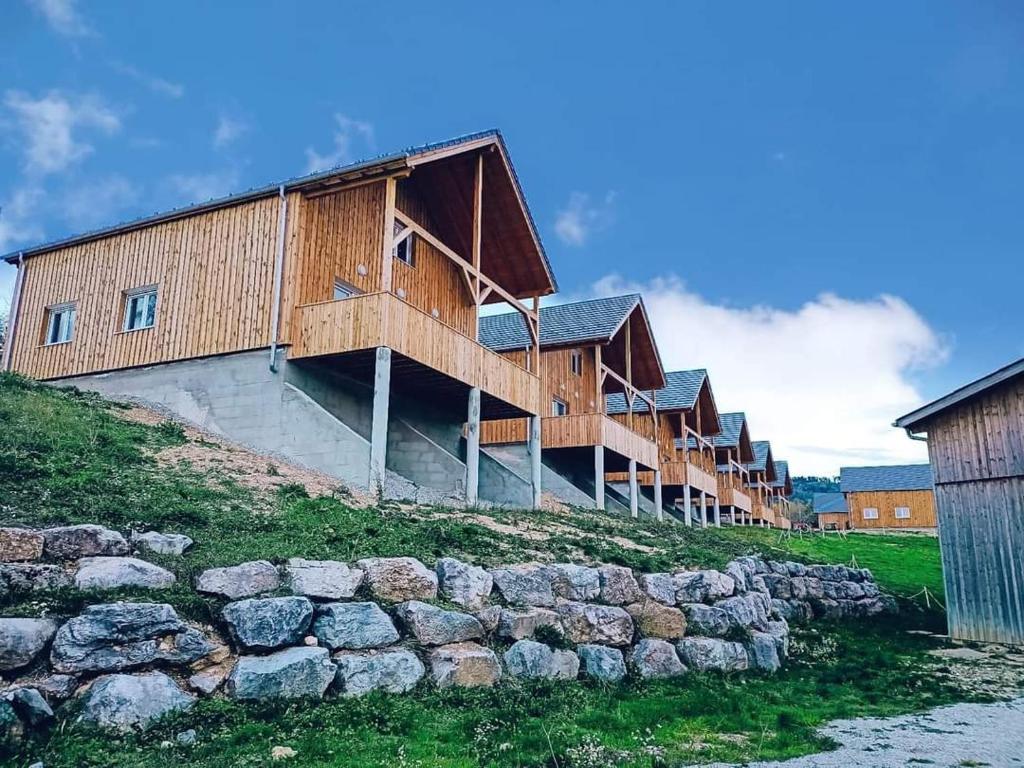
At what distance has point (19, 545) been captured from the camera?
21.5ft

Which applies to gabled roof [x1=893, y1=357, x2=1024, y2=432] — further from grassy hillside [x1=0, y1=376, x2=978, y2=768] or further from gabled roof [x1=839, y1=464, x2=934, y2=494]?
gabled roof [x1=839, y1=464, x2=934, y2=494]

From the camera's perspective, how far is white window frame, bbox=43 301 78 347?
19761mm

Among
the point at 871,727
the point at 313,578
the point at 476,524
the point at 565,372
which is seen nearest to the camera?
the point at 313,578

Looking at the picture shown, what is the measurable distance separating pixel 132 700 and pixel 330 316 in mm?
10617

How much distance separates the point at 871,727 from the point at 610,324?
19.8m

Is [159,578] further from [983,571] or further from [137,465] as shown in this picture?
[983,571]

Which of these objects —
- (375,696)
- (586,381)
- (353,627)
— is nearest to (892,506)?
(586,381)

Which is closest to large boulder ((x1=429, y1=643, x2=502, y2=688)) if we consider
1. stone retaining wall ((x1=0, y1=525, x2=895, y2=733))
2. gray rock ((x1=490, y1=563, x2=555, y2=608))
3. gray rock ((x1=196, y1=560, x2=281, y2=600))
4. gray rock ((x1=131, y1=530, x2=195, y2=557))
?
stone retaining wall ((x1=0, y1=525, x2=895, y2=733))

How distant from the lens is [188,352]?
17.3 metres

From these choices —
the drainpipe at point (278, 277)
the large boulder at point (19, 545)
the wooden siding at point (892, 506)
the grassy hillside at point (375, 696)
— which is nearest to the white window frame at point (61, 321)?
the grassy hillside at point (375, 696)

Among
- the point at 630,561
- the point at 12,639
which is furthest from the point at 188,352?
the point at 12,639

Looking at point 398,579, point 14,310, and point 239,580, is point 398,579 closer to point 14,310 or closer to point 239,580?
point 239,580

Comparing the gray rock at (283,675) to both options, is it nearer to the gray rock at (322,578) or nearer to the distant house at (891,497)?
the gray rock at (322,578)

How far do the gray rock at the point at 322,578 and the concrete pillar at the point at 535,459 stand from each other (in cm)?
1214
